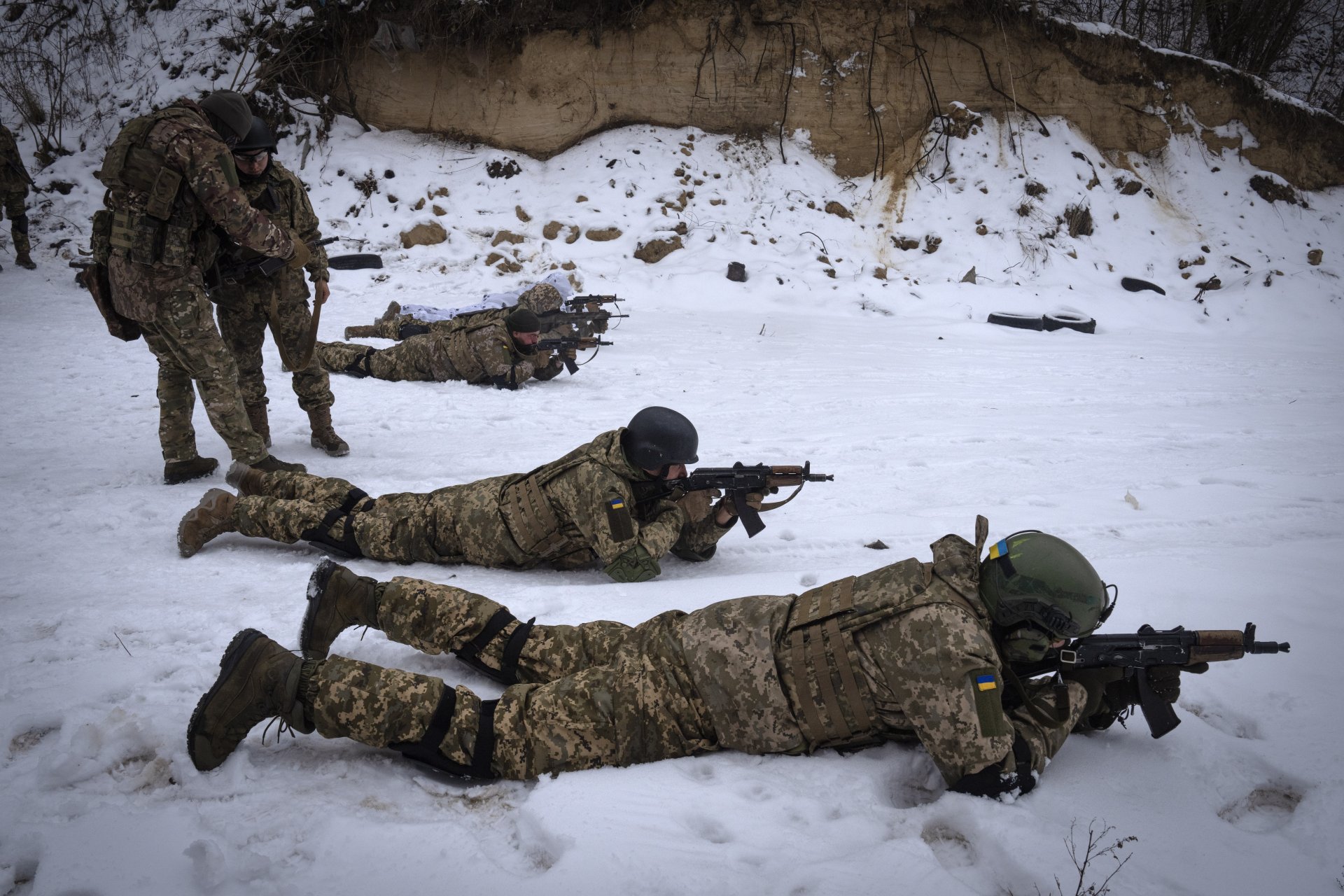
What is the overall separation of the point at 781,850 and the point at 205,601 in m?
2.39

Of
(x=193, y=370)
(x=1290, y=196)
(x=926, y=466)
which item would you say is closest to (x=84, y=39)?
(x=193, y=370)

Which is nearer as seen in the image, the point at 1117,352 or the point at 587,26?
the point at 1117,352

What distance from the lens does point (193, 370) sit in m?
4.19

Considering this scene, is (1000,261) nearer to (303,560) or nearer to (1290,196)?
(1290,196)

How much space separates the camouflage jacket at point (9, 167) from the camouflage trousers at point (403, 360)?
5.12 meters

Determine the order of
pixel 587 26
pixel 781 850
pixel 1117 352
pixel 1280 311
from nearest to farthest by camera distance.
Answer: pixel 781 850 < pixel 1117 352 < pixel 1280 311 < pixel 587 26

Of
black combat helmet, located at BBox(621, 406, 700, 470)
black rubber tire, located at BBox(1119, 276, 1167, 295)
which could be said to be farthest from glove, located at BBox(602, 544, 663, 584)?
black rubber tire, located at BBox(1119, 276, 1167, 295)

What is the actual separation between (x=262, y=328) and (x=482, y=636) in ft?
10.7

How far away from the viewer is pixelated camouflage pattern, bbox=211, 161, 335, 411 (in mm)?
4728

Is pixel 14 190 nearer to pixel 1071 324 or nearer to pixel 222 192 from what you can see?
pixel 222 192

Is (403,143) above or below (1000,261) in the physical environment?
below

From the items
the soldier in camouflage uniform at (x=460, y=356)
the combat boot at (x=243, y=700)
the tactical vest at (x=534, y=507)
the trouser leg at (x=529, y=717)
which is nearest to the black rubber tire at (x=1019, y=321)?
the soldier in camouflage uniform at (x=460, y=356)

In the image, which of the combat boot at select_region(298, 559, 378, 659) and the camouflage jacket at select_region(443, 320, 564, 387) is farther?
the camouflage jacket at select_region(443, 320, 564, 387)

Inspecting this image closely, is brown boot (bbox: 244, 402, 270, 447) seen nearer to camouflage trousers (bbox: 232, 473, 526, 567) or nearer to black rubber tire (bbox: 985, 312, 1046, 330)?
camouflage trousers (bbox: 232, 473, 526, 567)
